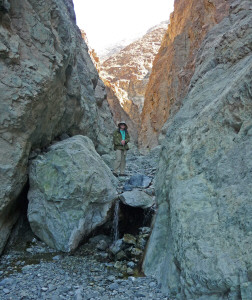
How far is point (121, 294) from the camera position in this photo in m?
5.08

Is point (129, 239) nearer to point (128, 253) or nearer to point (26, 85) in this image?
point (128, 253)

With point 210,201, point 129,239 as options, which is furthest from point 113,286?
point 210,201

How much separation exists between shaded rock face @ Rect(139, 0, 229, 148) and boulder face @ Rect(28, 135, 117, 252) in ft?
42.7

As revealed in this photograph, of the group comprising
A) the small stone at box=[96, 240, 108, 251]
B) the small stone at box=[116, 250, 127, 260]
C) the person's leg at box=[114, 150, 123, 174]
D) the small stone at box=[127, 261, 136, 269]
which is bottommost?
the small stone at box=[127, 261, 136, 269]

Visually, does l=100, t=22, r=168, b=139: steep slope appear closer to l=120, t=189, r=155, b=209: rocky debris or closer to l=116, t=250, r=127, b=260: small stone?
l=120, t=189, r=155, b=209: rocky debris

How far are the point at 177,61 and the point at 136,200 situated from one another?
21978mm

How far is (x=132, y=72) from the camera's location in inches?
2766

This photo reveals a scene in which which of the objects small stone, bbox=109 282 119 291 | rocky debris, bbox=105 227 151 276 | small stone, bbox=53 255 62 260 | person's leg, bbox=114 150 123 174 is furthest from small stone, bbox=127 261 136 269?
person's leg, bbox=114 150 123 174

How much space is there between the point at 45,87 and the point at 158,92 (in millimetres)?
28099

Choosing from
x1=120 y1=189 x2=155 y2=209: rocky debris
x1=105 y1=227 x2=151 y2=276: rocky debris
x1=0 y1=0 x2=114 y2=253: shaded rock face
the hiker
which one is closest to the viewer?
x1=105 y1=227 x2=151 y2=276: rocky debris

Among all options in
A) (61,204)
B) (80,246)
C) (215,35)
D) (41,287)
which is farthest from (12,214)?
(215,35)

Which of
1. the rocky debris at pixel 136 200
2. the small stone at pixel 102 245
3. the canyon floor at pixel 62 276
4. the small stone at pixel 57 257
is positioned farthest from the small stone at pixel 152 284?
the rocky debris at pixel 136 200

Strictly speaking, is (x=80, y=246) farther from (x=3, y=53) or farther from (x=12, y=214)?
(x=3, y=53)

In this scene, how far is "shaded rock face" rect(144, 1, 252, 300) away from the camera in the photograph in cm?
370
